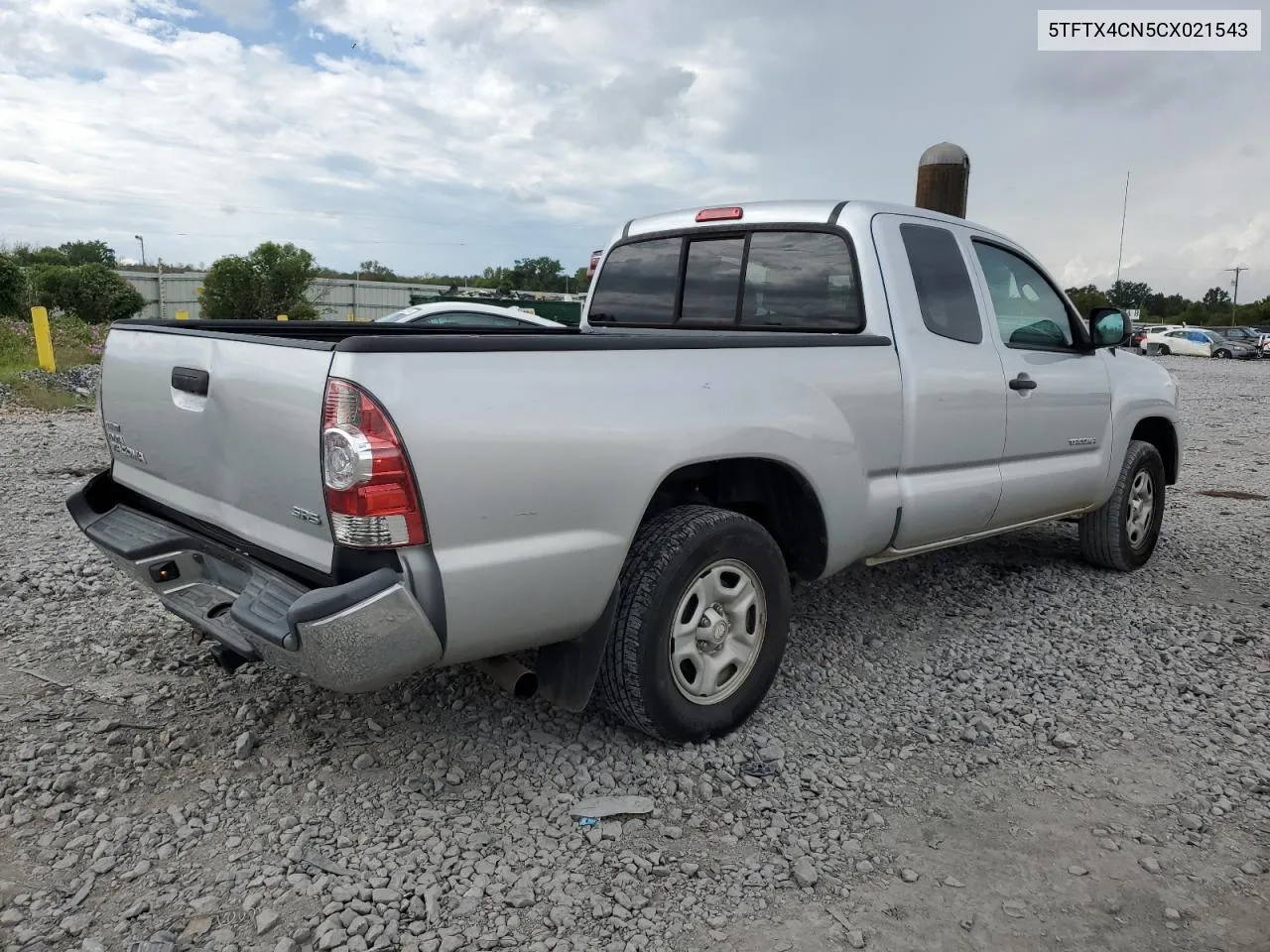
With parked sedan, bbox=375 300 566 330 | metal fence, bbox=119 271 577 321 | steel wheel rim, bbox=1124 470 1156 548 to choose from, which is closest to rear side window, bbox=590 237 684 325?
steel wheel rim, bbox=1124 470 1156 548

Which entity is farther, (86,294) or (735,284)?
(86,294)

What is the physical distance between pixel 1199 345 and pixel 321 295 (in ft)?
105

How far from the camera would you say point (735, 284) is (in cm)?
439

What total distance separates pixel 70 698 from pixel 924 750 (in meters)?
3.14

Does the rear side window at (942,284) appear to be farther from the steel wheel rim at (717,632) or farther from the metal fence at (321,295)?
the metal fence at (321,295)

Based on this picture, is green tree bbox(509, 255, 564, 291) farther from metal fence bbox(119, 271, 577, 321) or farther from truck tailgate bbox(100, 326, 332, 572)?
truck tailgate bbox(100, 326, 332, 572)

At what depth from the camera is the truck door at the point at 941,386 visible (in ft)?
12.8

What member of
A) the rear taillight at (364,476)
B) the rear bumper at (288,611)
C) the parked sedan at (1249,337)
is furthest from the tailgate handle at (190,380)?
the parked sedan at (1249,337)

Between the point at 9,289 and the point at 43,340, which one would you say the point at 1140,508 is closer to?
the point at 43,340

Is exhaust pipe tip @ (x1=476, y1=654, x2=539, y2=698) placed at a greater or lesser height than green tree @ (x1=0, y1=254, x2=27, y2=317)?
lesser

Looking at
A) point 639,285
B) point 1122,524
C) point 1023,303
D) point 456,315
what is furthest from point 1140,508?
point 456,315

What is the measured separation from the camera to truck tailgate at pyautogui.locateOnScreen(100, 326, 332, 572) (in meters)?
2.55

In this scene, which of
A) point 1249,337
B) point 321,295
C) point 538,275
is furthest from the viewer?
point 538,275

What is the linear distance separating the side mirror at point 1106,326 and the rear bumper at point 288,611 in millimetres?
3868
